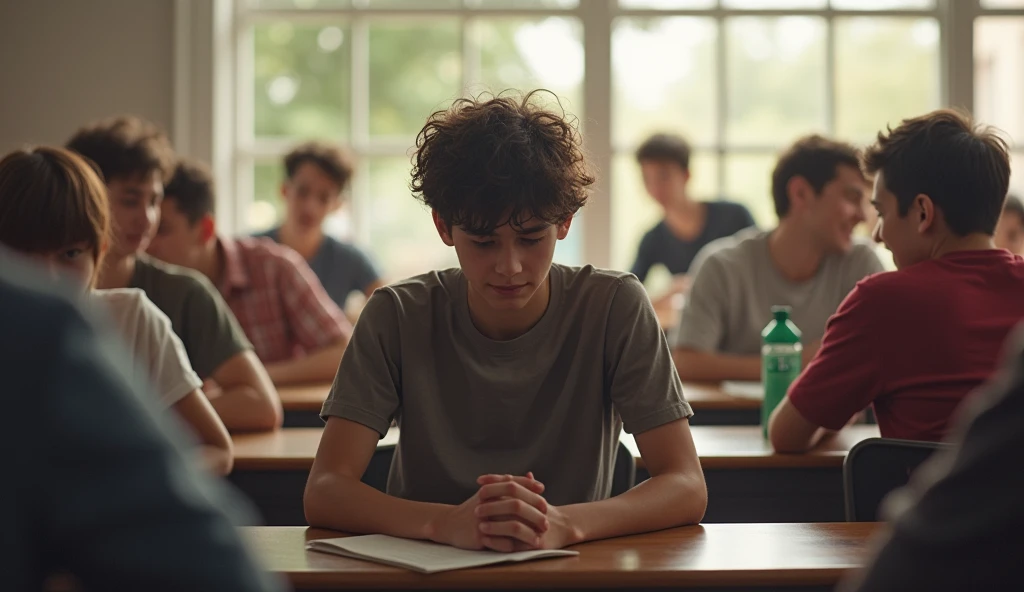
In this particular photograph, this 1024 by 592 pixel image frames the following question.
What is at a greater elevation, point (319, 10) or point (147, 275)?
point (319, 10)

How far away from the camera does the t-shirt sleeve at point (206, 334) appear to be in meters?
2.46

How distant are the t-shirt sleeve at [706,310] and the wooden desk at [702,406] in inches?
7.3

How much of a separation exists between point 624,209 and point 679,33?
2.90 ft

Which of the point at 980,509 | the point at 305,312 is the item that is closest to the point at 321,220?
the point at 305,312

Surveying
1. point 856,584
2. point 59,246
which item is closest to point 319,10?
point 59,246

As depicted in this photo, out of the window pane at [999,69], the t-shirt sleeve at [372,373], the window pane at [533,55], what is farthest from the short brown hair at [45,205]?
the window pane at [999,69]

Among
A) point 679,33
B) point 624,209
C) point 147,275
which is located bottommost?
point 147,275

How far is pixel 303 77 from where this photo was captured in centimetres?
534

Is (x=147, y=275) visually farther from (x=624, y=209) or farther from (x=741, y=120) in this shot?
(x=741, y=120)

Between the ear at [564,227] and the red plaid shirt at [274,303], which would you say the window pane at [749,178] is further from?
the ear at [564,227]

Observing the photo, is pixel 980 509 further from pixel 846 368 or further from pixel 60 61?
pixel 60 61

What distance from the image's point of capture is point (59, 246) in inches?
71.6

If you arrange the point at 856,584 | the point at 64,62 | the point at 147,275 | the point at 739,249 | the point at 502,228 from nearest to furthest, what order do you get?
the point at 856,584 → the point at 502,228 → the point at 147,275 → the point at 739,249 → the point at 64,62

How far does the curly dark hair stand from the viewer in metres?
1.63
